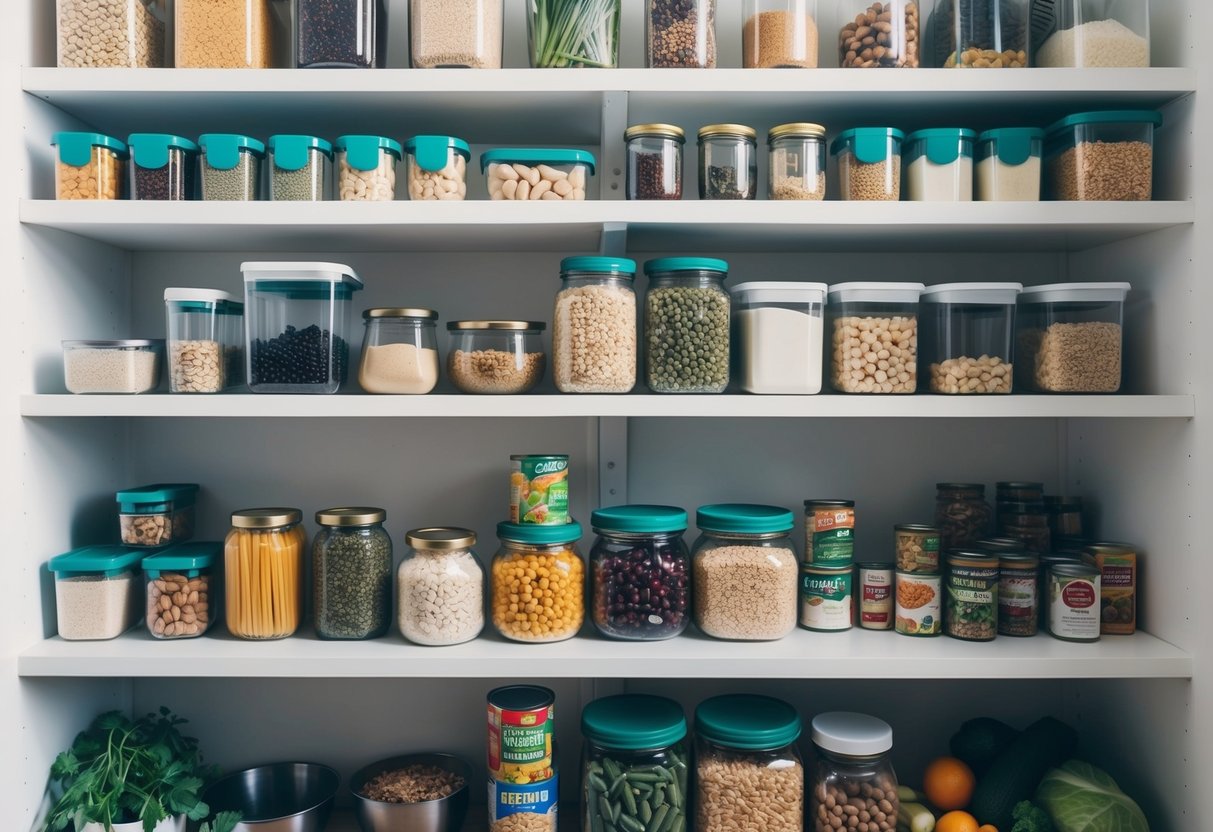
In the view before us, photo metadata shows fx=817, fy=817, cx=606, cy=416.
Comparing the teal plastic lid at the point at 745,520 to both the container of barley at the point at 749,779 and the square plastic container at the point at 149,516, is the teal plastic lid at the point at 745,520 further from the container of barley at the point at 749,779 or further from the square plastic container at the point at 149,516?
the square plastic container at the point at 149,516

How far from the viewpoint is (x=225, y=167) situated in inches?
51.8

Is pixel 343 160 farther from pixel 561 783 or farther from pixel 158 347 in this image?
pixel 561 783

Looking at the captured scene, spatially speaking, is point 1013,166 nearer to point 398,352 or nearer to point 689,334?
point 689,334

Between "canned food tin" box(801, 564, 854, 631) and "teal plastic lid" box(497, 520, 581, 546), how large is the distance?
410 millimetres

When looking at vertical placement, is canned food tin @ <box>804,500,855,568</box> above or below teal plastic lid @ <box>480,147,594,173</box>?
below

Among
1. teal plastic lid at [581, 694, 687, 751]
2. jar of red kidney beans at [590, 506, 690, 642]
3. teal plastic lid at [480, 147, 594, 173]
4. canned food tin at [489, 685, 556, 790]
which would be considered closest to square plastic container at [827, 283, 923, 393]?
jar of red kidney beans at [590, 506, 690, 642]

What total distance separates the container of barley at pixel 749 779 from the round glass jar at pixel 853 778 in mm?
38

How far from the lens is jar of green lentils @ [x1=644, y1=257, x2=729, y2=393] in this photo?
130cm

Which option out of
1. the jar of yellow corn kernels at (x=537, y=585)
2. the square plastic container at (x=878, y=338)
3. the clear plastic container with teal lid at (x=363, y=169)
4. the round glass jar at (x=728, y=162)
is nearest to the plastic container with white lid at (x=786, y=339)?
the square plastic container at (x=878, y=338)

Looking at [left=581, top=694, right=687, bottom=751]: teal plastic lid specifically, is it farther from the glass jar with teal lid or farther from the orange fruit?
the orange fruit

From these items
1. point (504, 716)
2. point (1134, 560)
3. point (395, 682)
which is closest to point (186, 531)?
point (395, 682)

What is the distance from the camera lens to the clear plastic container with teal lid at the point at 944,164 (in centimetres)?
132

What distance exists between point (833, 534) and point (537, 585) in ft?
1.68

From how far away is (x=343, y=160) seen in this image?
1.33 meters
